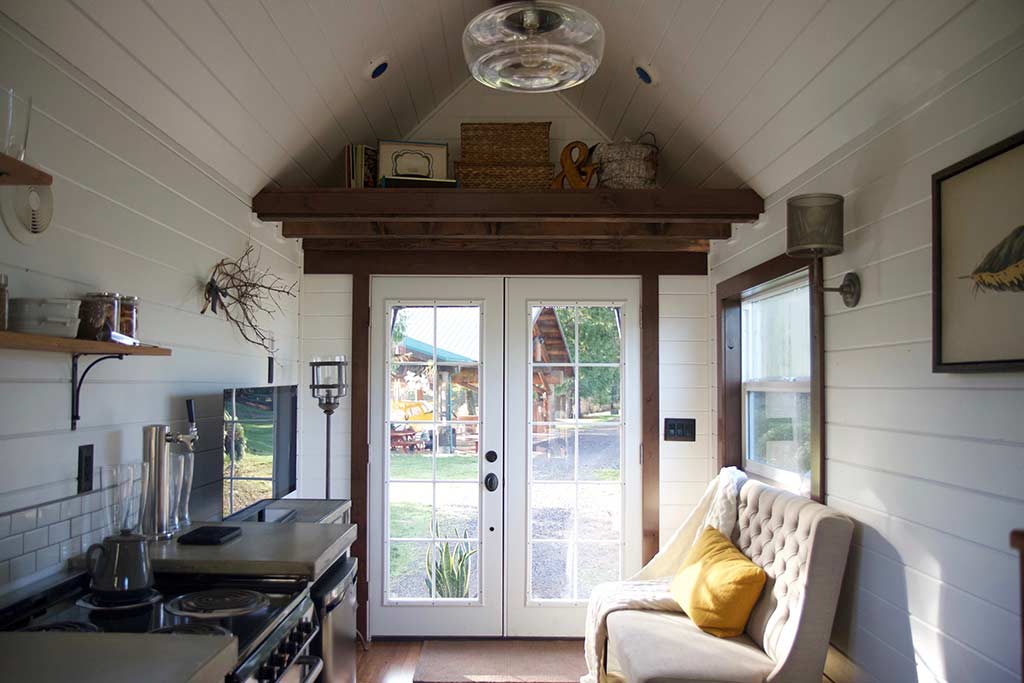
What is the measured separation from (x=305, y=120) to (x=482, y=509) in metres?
2.25

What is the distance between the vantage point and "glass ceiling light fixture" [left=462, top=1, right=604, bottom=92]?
2018 mm

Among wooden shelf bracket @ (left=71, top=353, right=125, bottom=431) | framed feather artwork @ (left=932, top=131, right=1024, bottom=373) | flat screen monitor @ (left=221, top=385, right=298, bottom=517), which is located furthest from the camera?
flat screen monitor @ (left=221, top=385, right=298, bottom=517)

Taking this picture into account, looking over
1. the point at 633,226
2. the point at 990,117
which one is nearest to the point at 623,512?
the point at 633,226

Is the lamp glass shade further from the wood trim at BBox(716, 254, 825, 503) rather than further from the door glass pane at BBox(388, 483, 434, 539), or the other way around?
the wood trim at BBox(716, 254, 825, 503)

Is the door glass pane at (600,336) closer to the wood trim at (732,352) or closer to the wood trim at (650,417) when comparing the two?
the wood trim at (650,417)

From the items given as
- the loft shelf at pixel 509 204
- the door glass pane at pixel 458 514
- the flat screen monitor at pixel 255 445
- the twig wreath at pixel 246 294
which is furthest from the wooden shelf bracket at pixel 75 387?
the door glass pane at pixel 458 514

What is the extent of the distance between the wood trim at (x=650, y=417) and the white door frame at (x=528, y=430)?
0.04 meters

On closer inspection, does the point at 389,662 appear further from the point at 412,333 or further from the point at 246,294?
the point at 246,294

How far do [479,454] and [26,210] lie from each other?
8.94 feet

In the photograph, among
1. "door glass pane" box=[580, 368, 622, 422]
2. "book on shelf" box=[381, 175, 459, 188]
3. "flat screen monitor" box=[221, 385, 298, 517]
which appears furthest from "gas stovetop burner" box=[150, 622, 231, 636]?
"door glass pane" box=[580, 368, 622, 422]

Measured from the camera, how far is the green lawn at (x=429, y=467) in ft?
13.6

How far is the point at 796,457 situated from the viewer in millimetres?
3111

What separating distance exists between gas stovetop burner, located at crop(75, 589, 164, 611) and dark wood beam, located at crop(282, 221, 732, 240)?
88.3 inches

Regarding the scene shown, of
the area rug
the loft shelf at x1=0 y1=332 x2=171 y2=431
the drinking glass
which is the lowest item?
the area rug
